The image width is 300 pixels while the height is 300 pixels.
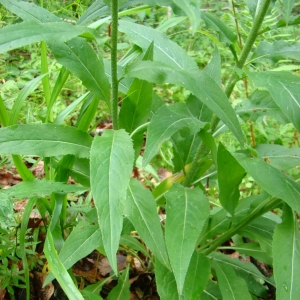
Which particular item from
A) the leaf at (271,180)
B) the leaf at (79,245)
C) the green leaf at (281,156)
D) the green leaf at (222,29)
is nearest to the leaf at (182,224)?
the leaf at (271,180)

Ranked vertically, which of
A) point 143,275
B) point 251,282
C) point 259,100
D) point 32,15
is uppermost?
point 32,15

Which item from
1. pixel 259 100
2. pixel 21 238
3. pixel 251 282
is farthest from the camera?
pixel 251 282

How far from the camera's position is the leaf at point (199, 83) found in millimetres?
983

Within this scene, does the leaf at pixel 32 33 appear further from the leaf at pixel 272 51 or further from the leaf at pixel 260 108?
the leaf at pixel 260 108

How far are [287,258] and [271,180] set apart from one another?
27cm

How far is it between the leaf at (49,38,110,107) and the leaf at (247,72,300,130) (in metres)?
0.47

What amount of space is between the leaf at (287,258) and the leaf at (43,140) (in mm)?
676

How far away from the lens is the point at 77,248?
1189 millimetres

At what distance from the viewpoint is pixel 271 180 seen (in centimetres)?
104

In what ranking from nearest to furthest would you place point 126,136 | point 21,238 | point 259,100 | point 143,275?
point 126,136 → point 21,238 → point 259,100 → point 143,275

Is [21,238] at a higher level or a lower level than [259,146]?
lower

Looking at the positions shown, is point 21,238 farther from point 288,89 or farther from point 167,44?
point 288,89

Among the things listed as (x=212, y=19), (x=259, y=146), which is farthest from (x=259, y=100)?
(x=212, y=19)

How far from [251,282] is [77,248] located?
0.82 meters
